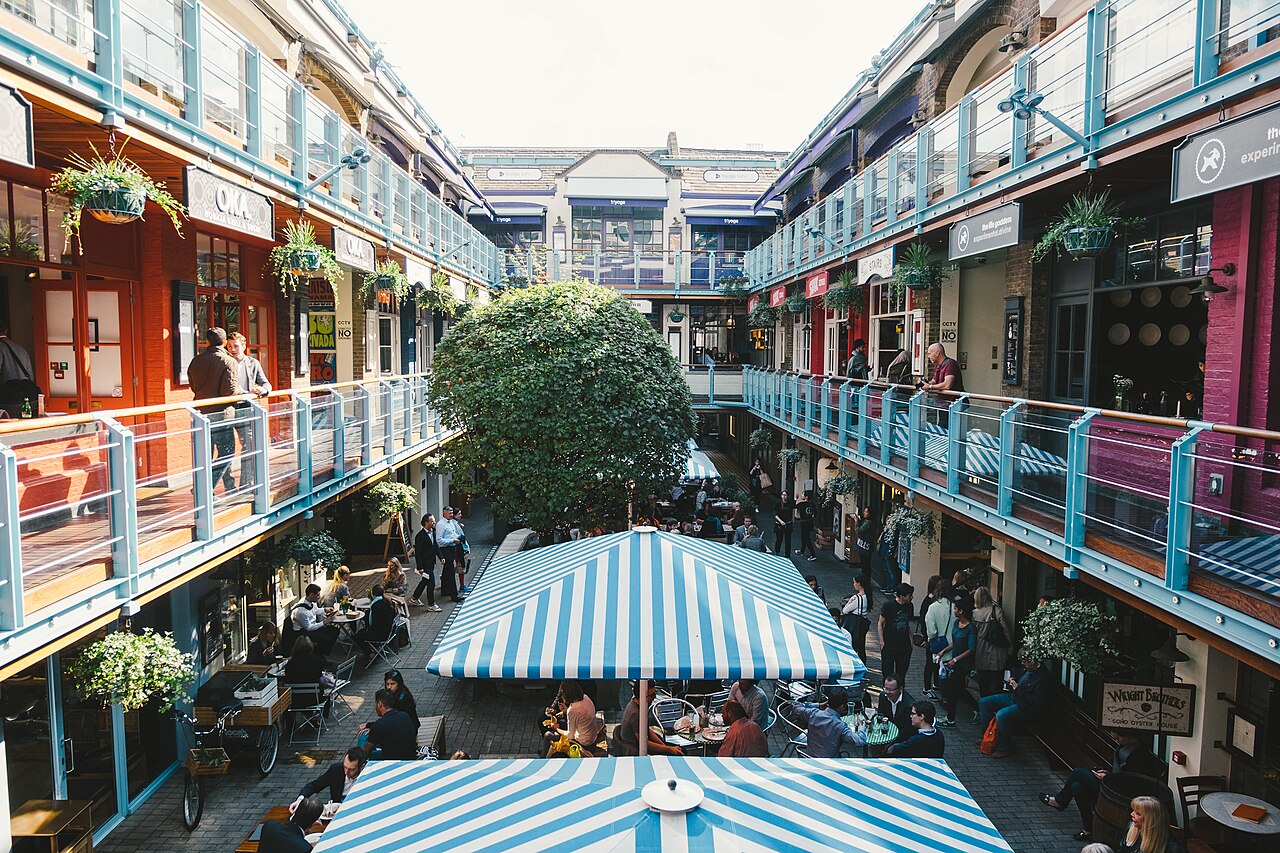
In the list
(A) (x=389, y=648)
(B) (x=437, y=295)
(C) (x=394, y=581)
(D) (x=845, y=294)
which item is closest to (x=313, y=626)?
(A) (x=389, y=648)

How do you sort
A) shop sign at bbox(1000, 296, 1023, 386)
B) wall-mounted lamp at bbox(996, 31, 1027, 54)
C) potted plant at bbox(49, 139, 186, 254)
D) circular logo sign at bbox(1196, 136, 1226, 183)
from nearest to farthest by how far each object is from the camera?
circular logo sign at bbox(1196, 136, 1226, 183) < potted plant at bbox(49, 139, 186, 254) < shop sign at bbox(1000, 296, 1023, 386) < wall-mounted lamp at bbox(996, 31, 1027, 54)

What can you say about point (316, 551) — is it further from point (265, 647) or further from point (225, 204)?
point (225, 204)

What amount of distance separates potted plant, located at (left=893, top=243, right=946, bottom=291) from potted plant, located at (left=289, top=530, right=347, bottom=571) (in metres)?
9.42

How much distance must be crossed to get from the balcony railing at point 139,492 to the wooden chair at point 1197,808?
9306 mm

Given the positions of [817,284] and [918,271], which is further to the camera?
[817,284]

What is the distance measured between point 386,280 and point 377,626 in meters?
6.02

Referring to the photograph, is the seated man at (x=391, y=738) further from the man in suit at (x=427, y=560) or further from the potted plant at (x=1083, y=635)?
the man in suit at (x=427, y=560)

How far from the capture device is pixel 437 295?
19.0 m

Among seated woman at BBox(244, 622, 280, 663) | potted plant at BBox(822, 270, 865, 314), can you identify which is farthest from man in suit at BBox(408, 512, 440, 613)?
potted plant at BBox(822, 270, 865, 314)

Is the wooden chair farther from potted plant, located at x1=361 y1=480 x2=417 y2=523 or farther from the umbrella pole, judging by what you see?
potted plant, located at x1=361 y1=480 x2=417 y2=523

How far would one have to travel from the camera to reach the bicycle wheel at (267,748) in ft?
32.3

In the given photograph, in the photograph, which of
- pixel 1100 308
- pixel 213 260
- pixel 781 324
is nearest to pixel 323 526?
pixel 213 260

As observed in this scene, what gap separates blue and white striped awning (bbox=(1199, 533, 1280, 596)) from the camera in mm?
5422

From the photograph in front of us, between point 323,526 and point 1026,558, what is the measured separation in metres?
12.7
